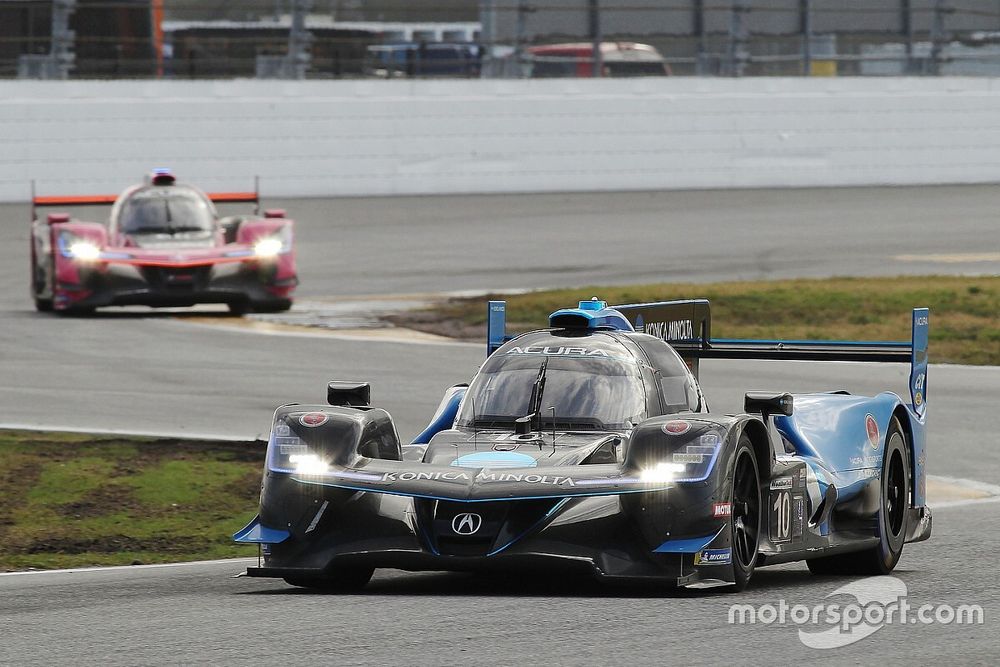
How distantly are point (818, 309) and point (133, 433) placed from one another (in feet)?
32.0

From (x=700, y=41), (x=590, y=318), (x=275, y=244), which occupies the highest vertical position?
(x=700, y=41)

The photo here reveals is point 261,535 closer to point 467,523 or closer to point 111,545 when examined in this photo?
point 467,523

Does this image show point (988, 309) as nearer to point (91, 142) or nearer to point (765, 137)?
point (765, 137)

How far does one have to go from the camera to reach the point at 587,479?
7051mm

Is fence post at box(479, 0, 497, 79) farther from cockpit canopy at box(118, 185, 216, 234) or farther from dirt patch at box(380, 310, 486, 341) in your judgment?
cockpit canopy at box(118, 185, 216, 234)

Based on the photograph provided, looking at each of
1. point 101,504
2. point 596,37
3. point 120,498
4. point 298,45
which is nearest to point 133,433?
point 120,498

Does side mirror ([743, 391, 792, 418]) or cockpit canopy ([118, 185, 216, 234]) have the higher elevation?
cockpit canopy ([118, 185, 216, 234])

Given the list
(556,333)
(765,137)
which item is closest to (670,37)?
(765,137)

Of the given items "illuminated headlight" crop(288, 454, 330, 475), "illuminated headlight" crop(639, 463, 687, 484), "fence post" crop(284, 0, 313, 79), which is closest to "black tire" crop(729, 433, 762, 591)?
"illuminated headlight" crop(639, 463, 687, 484)

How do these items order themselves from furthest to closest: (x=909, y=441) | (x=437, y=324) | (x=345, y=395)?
(x=437, y=324) < (x=909, y=441) < (x=345, y=395)

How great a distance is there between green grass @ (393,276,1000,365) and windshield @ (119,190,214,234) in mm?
2566

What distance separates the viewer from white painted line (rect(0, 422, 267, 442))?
13183 millimetres

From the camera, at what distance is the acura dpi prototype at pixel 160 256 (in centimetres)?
2014

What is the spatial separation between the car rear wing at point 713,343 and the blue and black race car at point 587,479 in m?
0.70
